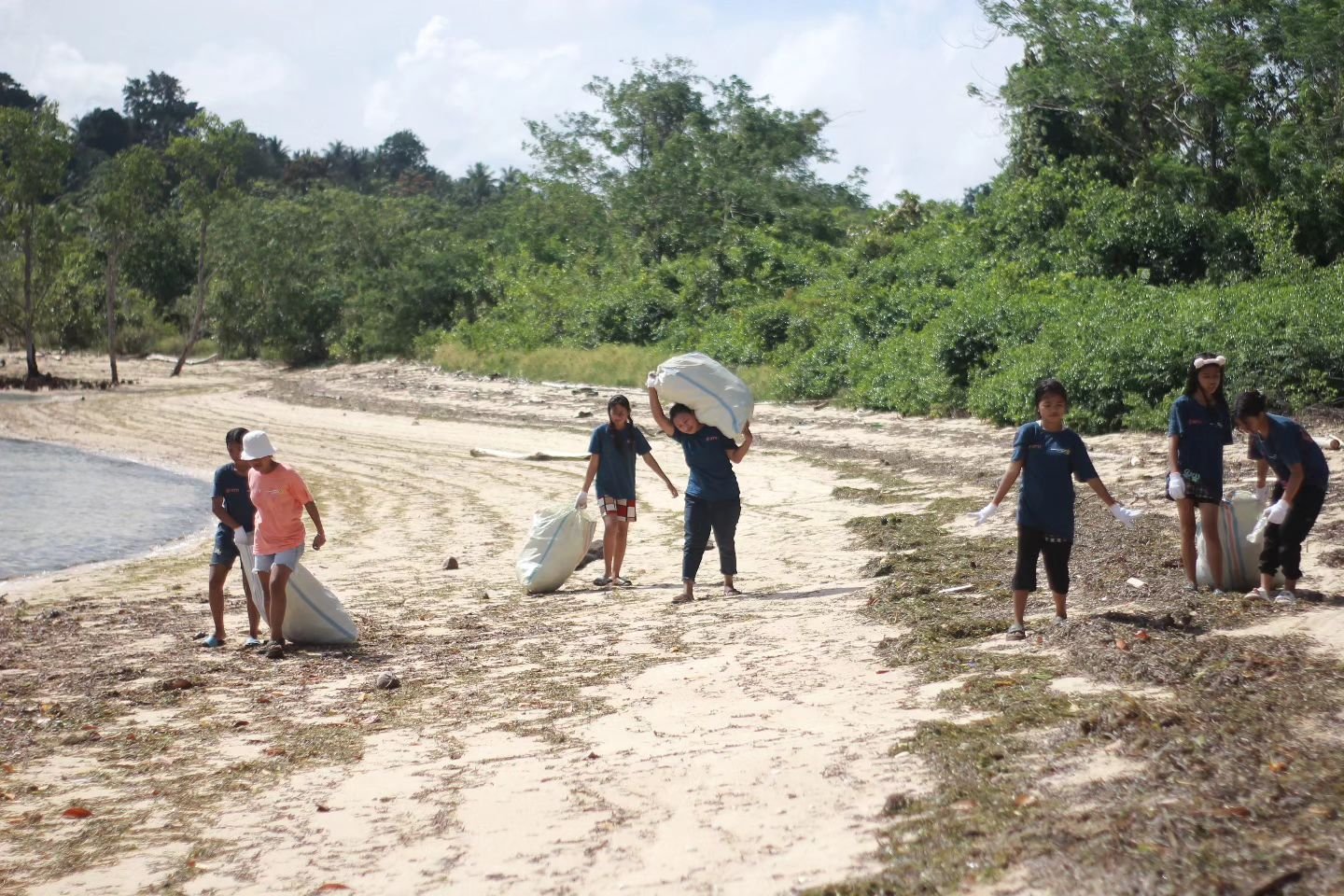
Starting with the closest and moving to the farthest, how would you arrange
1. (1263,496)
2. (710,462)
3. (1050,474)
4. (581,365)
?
(1050,474), (1263,496), (710,462), (581,365)

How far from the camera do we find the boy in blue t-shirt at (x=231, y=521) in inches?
363

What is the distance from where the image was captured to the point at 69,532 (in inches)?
711

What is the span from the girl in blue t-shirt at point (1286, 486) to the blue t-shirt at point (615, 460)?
472cm

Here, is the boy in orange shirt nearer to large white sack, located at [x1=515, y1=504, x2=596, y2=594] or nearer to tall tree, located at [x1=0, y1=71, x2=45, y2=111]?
large white sack, located at [x1=515, y1=504, x2=596, y2=594]

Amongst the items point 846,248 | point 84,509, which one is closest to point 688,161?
point 846,248

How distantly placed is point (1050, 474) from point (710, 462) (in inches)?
125

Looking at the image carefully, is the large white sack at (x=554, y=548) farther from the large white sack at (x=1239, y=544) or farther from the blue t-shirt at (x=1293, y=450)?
the blue t-shirt at (x=1293, y=450)

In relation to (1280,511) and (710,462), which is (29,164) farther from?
(1280,511)

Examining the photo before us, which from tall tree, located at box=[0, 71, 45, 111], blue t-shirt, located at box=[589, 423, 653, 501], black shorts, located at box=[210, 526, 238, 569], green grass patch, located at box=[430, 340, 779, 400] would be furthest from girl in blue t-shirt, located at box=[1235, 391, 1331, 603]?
tall tree, located at box=[0, 71, 45, 111]

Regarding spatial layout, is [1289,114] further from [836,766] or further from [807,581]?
[836,766]

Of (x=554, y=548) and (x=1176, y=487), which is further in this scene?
(x=554, y=548)

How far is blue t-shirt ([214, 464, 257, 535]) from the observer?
928 centimetres

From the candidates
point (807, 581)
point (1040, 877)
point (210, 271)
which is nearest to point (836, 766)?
point (1040, 877)

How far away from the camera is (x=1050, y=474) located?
25.0ft
